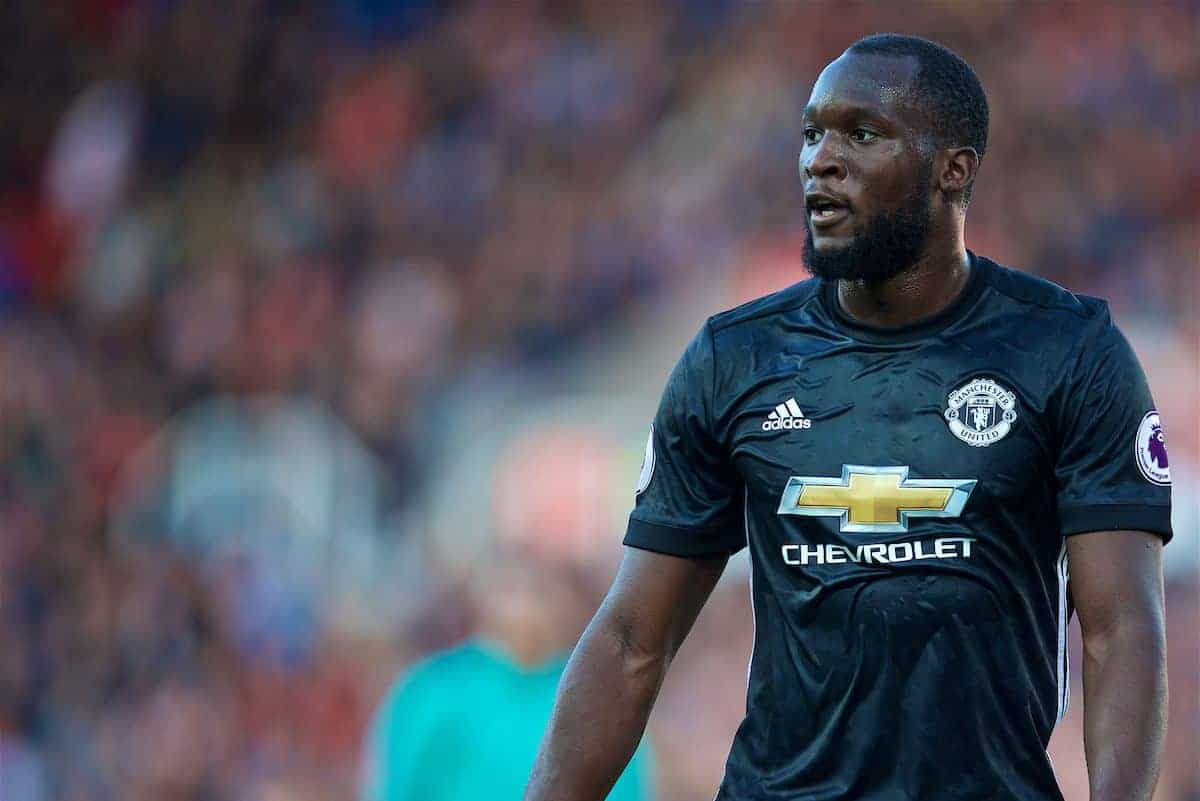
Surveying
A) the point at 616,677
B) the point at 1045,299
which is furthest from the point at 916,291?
the point at 616,677

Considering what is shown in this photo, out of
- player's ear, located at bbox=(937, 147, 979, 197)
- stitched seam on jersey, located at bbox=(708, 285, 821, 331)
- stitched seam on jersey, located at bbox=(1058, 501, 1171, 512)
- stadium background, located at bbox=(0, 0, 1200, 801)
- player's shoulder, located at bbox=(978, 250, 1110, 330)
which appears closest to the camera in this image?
stitched seam on jersey, located at bbox=(1058, 501, 1171, 512)

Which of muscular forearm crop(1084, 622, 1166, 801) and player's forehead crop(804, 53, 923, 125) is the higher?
player's forehead crop(804, 53, 923, 125)

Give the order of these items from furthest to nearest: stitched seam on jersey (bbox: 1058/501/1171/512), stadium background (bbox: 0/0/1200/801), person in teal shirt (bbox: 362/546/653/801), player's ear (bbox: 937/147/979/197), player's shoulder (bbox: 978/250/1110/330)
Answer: stadium background (bbox: 0/0/1200/801)
person in teal shirt (bbox: 362/546/653/801)
player's ear (bbox: 937/147/979/197)
player's shoulder (bbox: 978/250/1110/330)
stitched seam on jersey (bbox: 1058/501/1171/512)

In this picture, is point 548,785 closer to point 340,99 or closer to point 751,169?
point 751,169

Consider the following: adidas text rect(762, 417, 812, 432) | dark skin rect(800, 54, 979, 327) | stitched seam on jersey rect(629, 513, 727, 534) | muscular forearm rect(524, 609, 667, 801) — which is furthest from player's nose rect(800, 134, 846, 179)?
muscular forearm rect(524, 609, 667, 801)

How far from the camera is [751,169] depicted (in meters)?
9.13

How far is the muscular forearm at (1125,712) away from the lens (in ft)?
8.86

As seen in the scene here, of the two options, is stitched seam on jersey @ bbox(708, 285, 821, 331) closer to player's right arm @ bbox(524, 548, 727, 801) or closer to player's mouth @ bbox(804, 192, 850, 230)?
player's mouth @ bbox(804, 192, 850, 230)

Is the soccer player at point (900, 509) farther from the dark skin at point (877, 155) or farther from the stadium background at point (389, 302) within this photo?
the stadium background at point (389, 302)

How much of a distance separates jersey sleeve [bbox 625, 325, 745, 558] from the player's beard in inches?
10.0

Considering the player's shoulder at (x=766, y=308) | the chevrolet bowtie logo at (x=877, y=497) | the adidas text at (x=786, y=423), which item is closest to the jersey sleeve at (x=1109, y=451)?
the chevrolet bowtie logo at (x=877, y=497)

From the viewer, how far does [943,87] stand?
3035 millimetres

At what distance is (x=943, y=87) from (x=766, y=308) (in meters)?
0.47

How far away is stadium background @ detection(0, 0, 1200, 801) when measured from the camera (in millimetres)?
8672
